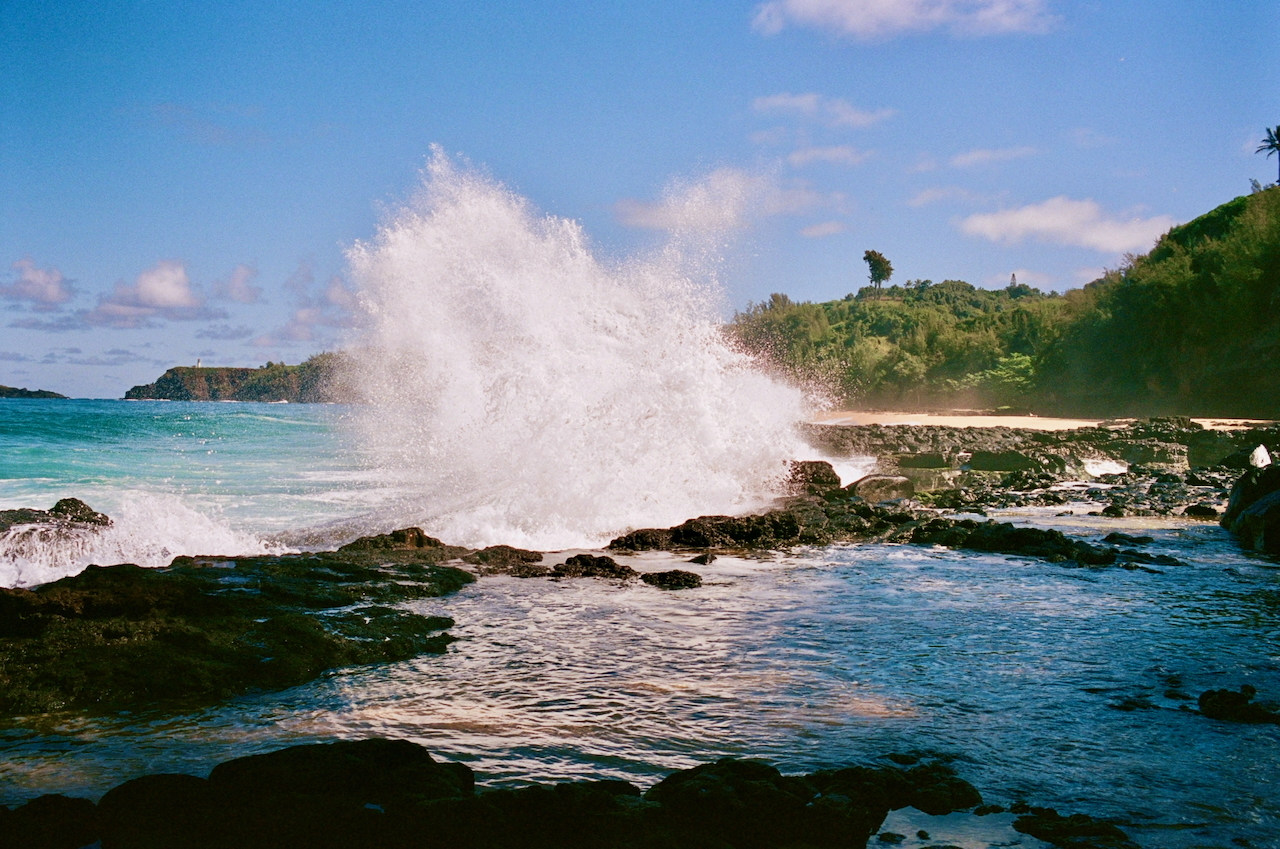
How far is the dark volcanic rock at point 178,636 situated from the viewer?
517 centimetres

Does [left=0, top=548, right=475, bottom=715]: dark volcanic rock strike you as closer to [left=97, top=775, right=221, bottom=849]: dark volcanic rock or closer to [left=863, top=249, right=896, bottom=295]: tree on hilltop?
[left=97, top=775, right=221, bottom=849]: dark volcanic rock

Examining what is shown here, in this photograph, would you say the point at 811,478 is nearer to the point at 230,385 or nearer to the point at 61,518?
the point at 61,518

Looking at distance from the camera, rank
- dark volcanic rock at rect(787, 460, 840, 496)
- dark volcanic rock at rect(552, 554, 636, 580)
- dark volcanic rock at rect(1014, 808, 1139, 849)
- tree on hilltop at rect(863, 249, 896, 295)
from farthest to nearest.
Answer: tree on hilltop at rect(863, 249, 896, 295)
dark volcanic rock at rect(787, 460, 840, 496)
dark volcanic rock at rect(552, 554, 636, 580)
dark volcanic rock at rect(1014, 808, 1139, 849)

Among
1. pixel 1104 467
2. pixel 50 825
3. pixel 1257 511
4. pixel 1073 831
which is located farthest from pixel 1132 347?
pixel 50 825

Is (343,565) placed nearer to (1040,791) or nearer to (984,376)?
(1040,791)

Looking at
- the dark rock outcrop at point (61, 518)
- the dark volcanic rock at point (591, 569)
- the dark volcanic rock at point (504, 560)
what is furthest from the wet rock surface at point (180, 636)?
the dark rock outcrop at point (61, 518)

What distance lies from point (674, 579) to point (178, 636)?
466cm

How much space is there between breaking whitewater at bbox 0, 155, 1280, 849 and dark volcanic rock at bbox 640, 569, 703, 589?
0.29 feet

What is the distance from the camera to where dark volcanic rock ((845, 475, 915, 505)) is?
1841 centimetres

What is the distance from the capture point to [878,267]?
13162 cm

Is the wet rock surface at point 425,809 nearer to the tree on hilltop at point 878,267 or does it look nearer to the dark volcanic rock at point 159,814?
the dark volcanic rock at point 159,814

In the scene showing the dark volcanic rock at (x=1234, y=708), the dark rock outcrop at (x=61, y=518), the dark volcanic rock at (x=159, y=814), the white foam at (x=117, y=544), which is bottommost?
the dark volcanic rock at (x=1234, y=708)

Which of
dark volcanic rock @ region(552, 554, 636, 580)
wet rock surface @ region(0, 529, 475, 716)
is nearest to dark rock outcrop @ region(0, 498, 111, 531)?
wet rock surface @ region(0, 529, 475, 716)

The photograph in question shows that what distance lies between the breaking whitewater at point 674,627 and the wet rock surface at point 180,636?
18cm
